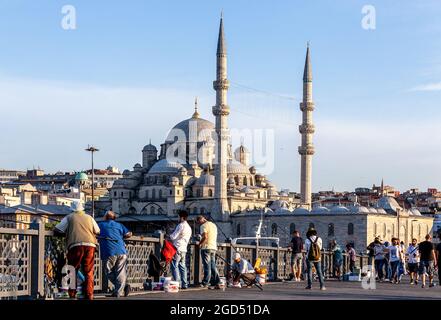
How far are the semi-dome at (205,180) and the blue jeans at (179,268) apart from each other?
6469 centimetres

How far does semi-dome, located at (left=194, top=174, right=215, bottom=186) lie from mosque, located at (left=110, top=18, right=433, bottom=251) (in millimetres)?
76

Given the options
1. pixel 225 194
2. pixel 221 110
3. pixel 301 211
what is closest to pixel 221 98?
pixel 221 110

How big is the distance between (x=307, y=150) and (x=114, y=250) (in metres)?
58.6

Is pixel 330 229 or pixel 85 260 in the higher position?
pixel 85 260

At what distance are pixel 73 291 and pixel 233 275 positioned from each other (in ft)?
16.1

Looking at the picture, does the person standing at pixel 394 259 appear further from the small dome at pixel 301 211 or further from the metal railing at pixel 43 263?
the small dome at pixel 301 211

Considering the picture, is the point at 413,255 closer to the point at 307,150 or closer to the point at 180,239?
the point at 180,239

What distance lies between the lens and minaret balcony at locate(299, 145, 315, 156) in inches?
2736

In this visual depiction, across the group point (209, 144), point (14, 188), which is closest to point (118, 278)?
point (209, 144)

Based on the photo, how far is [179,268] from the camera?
13.6m

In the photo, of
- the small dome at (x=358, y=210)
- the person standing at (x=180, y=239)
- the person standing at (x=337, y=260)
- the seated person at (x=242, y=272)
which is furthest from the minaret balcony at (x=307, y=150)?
the person standing at (x=180, y=239)

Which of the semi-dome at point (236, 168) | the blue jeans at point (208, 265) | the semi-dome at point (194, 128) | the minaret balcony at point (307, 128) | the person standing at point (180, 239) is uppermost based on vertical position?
the semi-dome at point (194, 128)

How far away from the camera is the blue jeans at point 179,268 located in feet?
43.5
